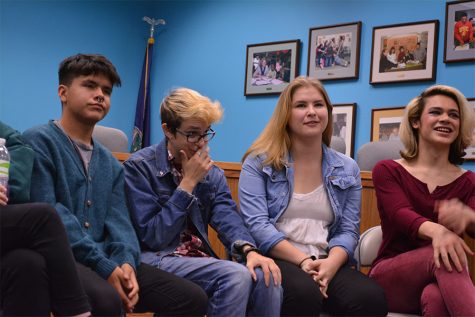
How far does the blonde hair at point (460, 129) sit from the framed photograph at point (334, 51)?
2.56 meters

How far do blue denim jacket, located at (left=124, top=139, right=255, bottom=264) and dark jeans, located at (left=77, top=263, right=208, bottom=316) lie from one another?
0.16 metres

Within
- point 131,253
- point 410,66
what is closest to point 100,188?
point 131,253

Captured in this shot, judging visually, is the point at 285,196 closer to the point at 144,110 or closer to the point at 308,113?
the point at 308,113

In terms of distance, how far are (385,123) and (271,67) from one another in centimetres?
128

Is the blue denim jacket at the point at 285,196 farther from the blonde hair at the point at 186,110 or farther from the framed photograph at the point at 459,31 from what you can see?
the framed photograph at the point at 459,31

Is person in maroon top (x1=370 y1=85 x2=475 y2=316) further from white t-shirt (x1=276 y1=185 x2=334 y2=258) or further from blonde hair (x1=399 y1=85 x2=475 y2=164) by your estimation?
white t-shirt (x1=276 y1=185 x2=334 y2=258)

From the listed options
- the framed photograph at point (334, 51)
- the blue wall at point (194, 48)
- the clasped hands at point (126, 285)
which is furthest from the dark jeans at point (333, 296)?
the framed photograph at point (334, 51)

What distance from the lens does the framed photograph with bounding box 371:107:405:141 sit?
15.4 feet

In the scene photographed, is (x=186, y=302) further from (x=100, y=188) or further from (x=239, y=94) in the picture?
(x=239, y=94)

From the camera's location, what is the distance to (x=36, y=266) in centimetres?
152

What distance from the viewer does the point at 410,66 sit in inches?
185

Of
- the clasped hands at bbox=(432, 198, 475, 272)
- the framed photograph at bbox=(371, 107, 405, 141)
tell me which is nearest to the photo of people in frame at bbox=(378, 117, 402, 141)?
the framed photograph at bbox=(371, 107, 405, 141)

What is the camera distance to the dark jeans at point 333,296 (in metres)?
1.93

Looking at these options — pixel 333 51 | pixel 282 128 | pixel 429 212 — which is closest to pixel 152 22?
pixel 333 51
